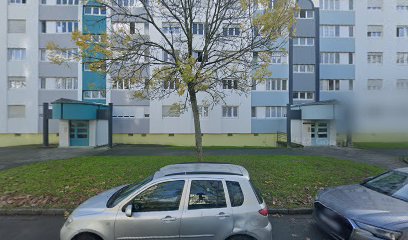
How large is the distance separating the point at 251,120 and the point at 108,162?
18.0 m

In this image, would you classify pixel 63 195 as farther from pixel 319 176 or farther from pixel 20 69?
pixel 20 69

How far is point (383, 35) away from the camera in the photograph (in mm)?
27516

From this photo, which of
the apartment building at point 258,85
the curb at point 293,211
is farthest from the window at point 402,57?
the curb at point 293,211

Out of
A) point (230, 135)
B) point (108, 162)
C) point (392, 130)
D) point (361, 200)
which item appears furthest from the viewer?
point (230, 135)

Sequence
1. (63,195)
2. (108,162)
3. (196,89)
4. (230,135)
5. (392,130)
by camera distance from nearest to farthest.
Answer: (63,195) → (196,89) → (392,130) → (108,162) → (230,135)

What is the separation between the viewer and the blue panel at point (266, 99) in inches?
1037

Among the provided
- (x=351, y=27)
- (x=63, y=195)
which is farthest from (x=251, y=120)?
(x=63, y=195)

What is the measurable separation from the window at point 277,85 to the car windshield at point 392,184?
70.6ft

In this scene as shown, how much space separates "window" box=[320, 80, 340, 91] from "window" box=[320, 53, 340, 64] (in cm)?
193

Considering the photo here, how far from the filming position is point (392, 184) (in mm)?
5141

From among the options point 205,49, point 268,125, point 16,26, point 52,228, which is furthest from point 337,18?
point 16,26

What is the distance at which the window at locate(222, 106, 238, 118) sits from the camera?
85.6 ft

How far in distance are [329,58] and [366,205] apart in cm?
2621

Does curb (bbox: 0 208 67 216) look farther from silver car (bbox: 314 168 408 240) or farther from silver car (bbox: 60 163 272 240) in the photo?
silver car (bbox: 314 168 408 240)
